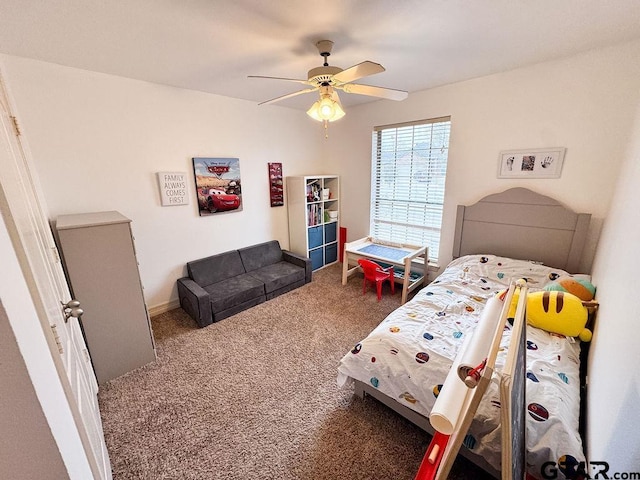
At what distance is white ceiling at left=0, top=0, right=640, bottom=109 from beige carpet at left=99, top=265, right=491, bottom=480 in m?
2.54

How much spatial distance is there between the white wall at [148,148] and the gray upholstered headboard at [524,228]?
267 centimetres

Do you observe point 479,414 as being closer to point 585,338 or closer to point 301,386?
point 585,338

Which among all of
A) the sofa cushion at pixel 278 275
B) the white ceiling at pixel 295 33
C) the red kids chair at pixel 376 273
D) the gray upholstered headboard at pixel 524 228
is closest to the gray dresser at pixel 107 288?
the white ceiling at pixel 295 33

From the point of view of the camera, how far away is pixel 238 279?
3.41 meters

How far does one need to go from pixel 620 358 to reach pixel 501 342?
16.9 inches

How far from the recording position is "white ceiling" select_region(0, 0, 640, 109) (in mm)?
1521

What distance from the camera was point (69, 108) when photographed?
227 centimetres

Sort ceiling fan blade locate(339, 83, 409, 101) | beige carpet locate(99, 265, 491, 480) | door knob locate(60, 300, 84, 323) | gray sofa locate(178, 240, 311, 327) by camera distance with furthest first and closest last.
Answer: gray sofa locate(178, 240, 311, 327) → ceiling fan blade locate(339, 83, 409, 101) → beige carpet locate(99, 265, 491, 480) → door knob locate(60, 300, 84, 323)

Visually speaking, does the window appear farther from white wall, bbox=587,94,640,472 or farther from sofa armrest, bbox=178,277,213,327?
sofa armrest, bbox=178,277,213,327

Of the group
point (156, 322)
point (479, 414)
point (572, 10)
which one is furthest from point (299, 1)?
point (156, 322)

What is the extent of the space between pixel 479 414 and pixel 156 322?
309 cm

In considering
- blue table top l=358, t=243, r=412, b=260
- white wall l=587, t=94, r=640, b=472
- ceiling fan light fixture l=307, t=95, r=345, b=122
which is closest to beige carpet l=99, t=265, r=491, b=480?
white wall l=587, t=94, r=640, b=472

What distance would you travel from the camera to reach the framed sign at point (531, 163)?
2512 mm

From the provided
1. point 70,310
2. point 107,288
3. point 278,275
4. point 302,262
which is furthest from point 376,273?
point 70,310
